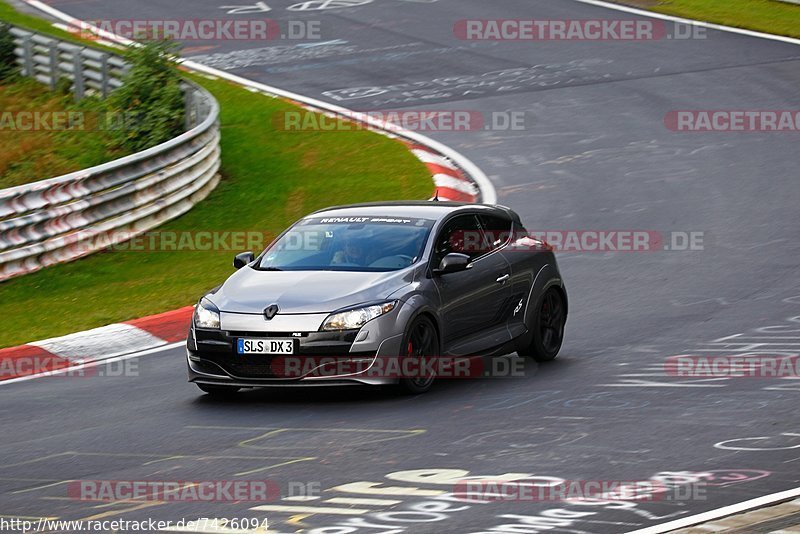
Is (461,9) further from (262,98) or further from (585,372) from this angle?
(585,372)

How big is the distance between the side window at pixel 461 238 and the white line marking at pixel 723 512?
446 centimetres

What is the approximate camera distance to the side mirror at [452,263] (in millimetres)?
11547

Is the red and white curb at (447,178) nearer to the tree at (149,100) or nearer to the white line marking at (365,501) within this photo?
the tree at (149,100)

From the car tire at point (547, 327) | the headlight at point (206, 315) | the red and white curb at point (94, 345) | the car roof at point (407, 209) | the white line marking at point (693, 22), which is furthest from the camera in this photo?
the white line marking at point (693, 22)

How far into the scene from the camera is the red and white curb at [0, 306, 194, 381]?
13.2m

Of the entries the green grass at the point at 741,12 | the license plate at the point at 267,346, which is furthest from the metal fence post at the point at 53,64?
the license plate at the point at 267,346

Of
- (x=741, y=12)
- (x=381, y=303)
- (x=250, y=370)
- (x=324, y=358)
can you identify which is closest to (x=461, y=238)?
(x=381, y=303)

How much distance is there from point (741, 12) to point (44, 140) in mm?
16836

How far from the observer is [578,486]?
8289 mm

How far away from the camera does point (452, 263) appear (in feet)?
37.8

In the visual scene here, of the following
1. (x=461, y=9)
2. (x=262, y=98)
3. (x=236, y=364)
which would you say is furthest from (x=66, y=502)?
(x=461, y=9)

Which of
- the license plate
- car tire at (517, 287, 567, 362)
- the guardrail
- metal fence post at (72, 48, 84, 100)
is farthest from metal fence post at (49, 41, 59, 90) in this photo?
the license plate

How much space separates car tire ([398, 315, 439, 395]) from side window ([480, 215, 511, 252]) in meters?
1.42

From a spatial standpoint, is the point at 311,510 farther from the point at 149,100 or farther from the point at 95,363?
the point at 149,100
